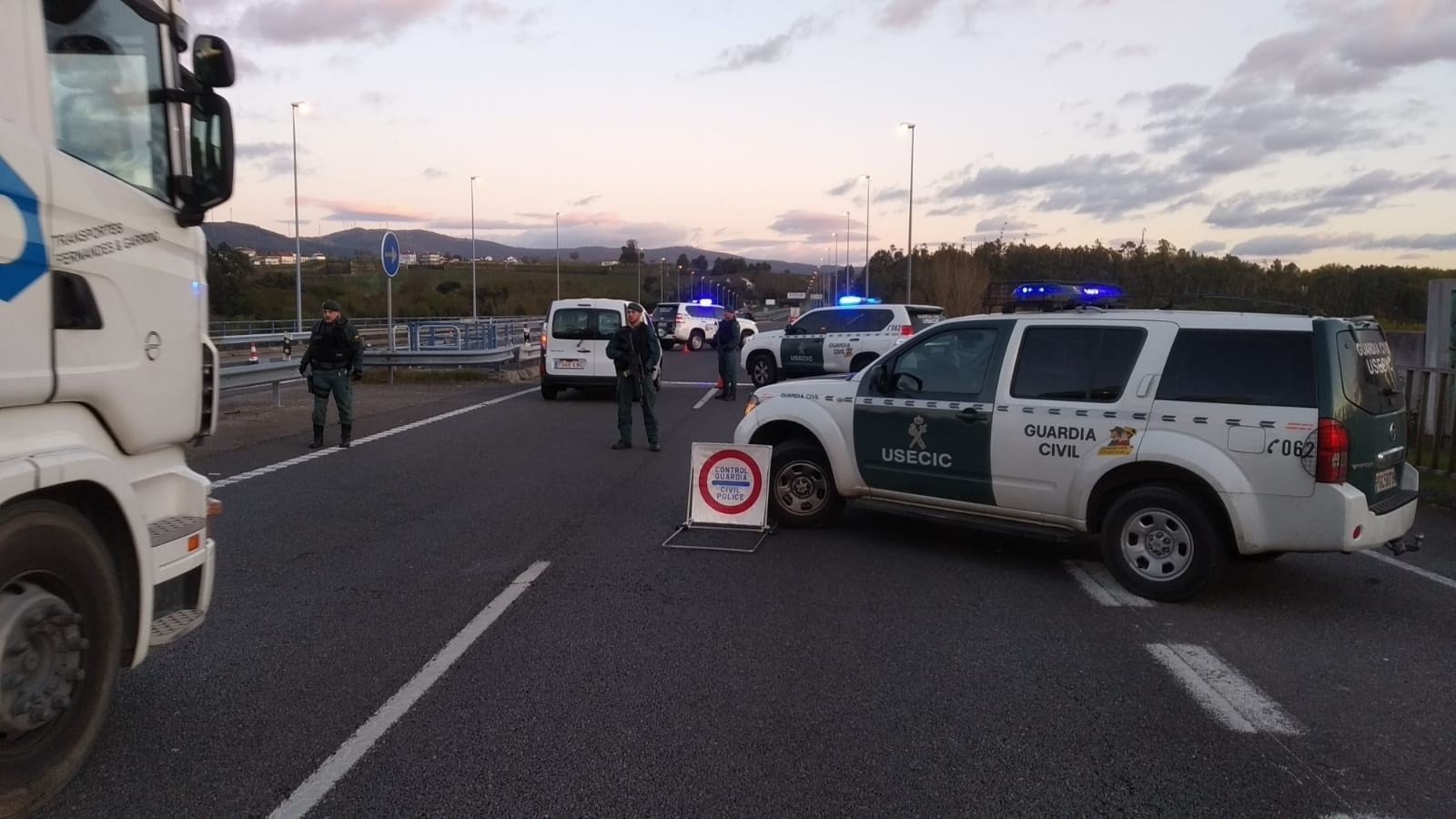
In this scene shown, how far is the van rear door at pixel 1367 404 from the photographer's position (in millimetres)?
6320

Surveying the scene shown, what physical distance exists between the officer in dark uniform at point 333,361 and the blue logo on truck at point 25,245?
1003 cm

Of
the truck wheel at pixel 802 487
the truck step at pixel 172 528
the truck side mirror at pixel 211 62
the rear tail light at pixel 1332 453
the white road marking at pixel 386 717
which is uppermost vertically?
the truck side mirror at pixel 211 62

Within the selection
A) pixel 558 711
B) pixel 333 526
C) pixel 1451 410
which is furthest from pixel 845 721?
pixel 1451 410

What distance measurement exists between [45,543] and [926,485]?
5.85m

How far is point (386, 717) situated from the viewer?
4703mm

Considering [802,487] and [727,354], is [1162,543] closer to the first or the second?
[802,487]

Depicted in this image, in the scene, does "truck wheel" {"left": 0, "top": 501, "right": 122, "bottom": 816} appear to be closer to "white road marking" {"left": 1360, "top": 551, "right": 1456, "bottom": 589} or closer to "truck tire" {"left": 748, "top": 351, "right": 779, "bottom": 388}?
"white road marking" {"left": 1360, "top": 551, "right": 1456, "bottom": 589}

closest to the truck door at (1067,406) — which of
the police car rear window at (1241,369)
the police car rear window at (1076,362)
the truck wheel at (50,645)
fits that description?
the police car rear window at (1076,362)

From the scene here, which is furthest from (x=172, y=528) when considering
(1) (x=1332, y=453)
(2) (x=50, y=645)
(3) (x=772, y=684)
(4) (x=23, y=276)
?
(1) (x=1332, y=453)

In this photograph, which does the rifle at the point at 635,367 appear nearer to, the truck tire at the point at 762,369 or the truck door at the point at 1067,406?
the truck door at the point at 1067,406

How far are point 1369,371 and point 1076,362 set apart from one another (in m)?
1.75

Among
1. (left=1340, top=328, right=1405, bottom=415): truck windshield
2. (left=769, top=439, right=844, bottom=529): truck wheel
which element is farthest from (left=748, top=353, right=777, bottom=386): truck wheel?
(left=1340, top=328, right=1405, bottom=415): truck windshield

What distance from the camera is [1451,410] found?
11.8 meters

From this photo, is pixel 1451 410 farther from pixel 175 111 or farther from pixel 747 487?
pixel 175 111
